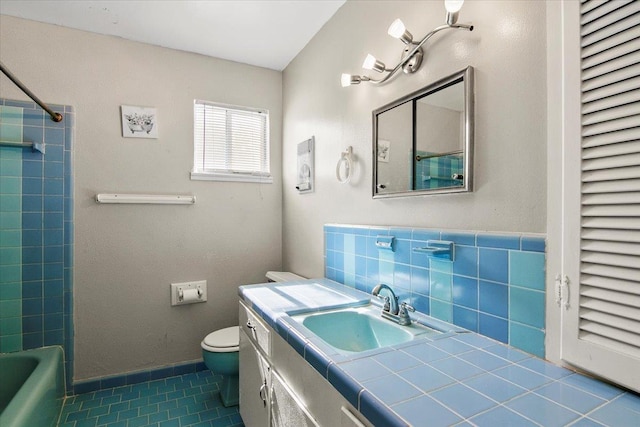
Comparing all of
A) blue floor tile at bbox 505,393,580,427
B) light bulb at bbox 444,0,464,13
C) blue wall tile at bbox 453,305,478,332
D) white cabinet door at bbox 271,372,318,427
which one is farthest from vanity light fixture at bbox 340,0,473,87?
white cabinet door at bbox 271,372,318,427

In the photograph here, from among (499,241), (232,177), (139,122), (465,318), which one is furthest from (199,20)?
(465,318)

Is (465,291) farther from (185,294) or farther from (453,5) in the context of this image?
(185,294)

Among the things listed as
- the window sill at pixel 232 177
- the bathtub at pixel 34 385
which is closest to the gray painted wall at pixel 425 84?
the window sill at pixel 232 177

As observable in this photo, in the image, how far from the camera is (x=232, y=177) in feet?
8.79

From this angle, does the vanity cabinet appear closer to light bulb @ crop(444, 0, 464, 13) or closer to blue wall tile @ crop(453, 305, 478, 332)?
blue wall tile @ crop(453, 305, 478, 332)

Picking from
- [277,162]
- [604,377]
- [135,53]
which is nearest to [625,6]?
[604,377]

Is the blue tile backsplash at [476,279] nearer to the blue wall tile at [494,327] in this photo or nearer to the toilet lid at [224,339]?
the blue wall tile at [494,327]

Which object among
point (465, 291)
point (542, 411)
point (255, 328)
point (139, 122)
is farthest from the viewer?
point (139, 122)

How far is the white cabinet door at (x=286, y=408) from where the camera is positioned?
106cm

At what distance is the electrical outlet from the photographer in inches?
97.5

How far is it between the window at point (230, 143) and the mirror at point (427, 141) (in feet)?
4.70

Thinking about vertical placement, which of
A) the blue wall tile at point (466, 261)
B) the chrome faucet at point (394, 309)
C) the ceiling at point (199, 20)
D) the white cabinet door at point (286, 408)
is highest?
the ceiling at point (199, 20)

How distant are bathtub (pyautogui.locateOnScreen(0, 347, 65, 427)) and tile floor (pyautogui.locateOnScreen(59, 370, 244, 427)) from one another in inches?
5.4

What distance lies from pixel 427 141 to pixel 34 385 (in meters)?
2.30
